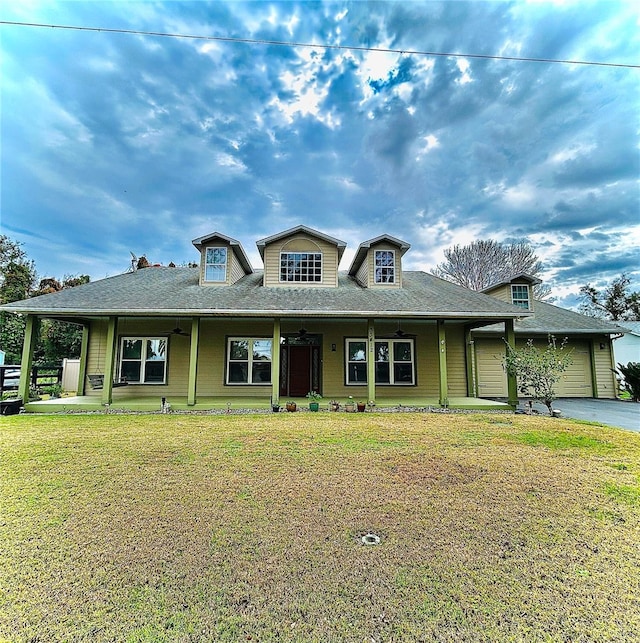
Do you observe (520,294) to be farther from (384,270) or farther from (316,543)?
(316,543)

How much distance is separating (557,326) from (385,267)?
7.46 metres

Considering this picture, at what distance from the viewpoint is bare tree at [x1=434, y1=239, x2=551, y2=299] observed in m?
26.2

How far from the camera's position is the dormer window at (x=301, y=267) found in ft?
40.4

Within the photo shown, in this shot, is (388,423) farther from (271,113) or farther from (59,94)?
(59,94)

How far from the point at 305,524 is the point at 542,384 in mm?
8881

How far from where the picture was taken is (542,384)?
369 inches

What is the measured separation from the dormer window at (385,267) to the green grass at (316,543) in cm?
769

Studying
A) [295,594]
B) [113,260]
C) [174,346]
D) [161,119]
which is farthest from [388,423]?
[113,260]

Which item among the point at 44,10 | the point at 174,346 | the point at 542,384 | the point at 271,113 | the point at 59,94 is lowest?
the point at 542,384

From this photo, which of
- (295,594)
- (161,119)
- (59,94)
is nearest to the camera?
(295,594)

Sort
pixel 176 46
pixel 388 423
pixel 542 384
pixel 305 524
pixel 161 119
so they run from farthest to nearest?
pixel 161 119 → pixel 176 46 → pixel 542 384 → pixel 388 423 → pixel 305 524

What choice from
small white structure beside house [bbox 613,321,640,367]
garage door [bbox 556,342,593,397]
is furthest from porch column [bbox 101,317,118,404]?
small white structure beside house [bbox 613,321,640,367]

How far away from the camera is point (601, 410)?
10.4m

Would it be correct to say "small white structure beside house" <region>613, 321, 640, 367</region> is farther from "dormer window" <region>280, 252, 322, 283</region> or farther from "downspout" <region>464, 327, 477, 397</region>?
"dormer window" <region>280, 252, 322, 283</region>
